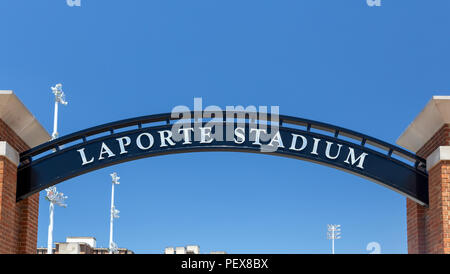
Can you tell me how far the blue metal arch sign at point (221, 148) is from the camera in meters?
10.7

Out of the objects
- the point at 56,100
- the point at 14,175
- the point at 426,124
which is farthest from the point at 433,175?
the point at 56,100

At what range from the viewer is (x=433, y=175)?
33.8ft

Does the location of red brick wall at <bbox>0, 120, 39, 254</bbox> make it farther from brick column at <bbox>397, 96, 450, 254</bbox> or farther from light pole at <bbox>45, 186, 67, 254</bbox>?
light pole at <bbox>45, 186, 67, 254</bbox>

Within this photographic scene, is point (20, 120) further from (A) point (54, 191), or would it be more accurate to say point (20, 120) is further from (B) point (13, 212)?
(A) point (54, 191)

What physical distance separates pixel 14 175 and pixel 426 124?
6483 millimetres

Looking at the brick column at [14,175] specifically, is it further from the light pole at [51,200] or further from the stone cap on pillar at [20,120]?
the light pole at [51,200]

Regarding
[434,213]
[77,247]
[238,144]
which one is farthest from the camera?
[77,247]

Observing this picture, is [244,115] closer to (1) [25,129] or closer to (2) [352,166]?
(2) [352,166]

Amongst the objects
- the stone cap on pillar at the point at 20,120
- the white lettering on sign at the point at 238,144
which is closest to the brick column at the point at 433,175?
the white lettering on sign at the point at 238,144

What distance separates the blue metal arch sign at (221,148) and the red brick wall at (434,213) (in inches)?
13.0
